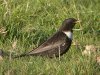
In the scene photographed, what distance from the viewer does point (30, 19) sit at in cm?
985

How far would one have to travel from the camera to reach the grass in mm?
6418

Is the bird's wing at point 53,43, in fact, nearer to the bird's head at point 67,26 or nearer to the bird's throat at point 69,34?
the bird's throat at point 69,34

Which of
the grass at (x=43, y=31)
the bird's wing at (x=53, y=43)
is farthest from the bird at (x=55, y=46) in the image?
the grass at (x=43, y=31)

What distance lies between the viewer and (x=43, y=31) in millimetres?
9477

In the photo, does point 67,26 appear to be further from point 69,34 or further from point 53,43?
point 53,43

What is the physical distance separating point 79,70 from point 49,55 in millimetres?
1811

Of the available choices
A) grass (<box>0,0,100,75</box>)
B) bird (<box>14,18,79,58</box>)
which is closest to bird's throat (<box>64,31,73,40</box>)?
bird (<box>14,18,79,58</box>)

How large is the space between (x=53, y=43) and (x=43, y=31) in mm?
1470

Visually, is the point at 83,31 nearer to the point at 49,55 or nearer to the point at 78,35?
the point at 78,35

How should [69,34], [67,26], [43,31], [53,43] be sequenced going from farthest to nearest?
[43,31] < [67,26] < [69,34] < [53,43]

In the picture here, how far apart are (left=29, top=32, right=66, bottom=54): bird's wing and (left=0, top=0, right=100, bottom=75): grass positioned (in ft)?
0.75

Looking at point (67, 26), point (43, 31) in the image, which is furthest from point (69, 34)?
point (43, 31)

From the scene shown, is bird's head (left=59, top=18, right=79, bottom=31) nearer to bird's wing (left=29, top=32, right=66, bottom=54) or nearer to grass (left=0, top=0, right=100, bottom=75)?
bird's wing (left=29, top=32, right=66, bottom=54)

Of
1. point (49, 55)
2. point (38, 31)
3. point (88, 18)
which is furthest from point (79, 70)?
point (88, 18)
